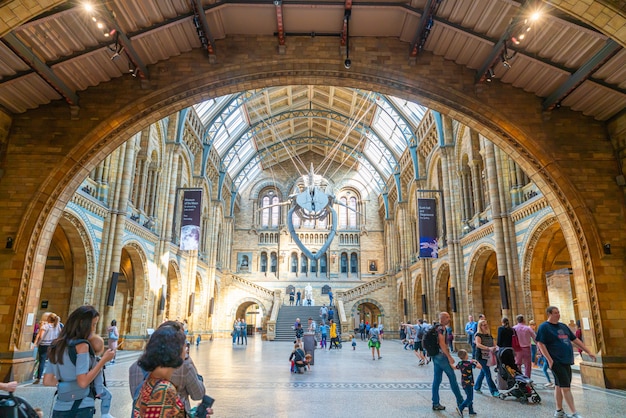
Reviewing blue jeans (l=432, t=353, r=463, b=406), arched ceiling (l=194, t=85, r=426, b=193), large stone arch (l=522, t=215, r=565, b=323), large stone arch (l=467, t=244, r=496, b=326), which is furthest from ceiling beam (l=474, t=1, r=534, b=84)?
arched ceiling (l=194, t=85, r=426, b=193)

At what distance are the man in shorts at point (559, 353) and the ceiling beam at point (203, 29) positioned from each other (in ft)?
28.0

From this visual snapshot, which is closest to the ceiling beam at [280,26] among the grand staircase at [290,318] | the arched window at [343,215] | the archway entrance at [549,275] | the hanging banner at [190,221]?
the archway entrance at [549,275]

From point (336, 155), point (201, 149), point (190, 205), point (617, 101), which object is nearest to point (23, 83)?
point (190, 205)

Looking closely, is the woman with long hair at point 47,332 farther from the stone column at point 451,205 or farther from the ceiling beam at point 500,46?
the stone column at point 451,205

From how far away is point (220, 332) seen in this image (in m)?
31.2

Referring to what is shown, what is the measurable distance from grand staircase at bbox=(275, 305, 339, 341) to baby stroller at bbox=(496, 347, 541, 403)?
1982 cm

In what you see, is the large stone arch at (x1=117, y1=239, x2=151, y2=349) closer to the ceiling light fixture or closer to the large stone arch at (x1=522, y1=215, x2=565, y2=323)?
the ceiling light fixture

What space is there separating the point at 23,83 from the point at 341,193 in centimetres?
3218

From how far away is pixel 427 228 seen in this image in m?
18.4

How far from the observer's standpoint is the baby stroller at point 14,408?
2.53 m

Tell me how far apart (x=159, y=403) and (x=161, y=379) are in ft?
0.46

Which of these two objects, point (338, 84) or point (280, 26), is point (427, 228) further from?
point (280, 26)

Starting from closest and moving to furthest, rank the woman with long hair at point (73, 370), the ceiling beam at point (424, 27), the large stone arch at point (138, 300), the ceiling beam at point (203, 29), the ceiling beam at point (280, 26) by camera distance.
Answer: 1. the woman with long hair at point (73, 370)
2. the ceiling beam at point (203, 29)
3. the ceiling beam at point (424, 27)
4. the ceiling beam at point (280, 26)
5. the large stone arch at point (138, 300)

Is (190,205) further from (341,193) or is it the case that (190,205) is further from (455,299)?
(341,193)
